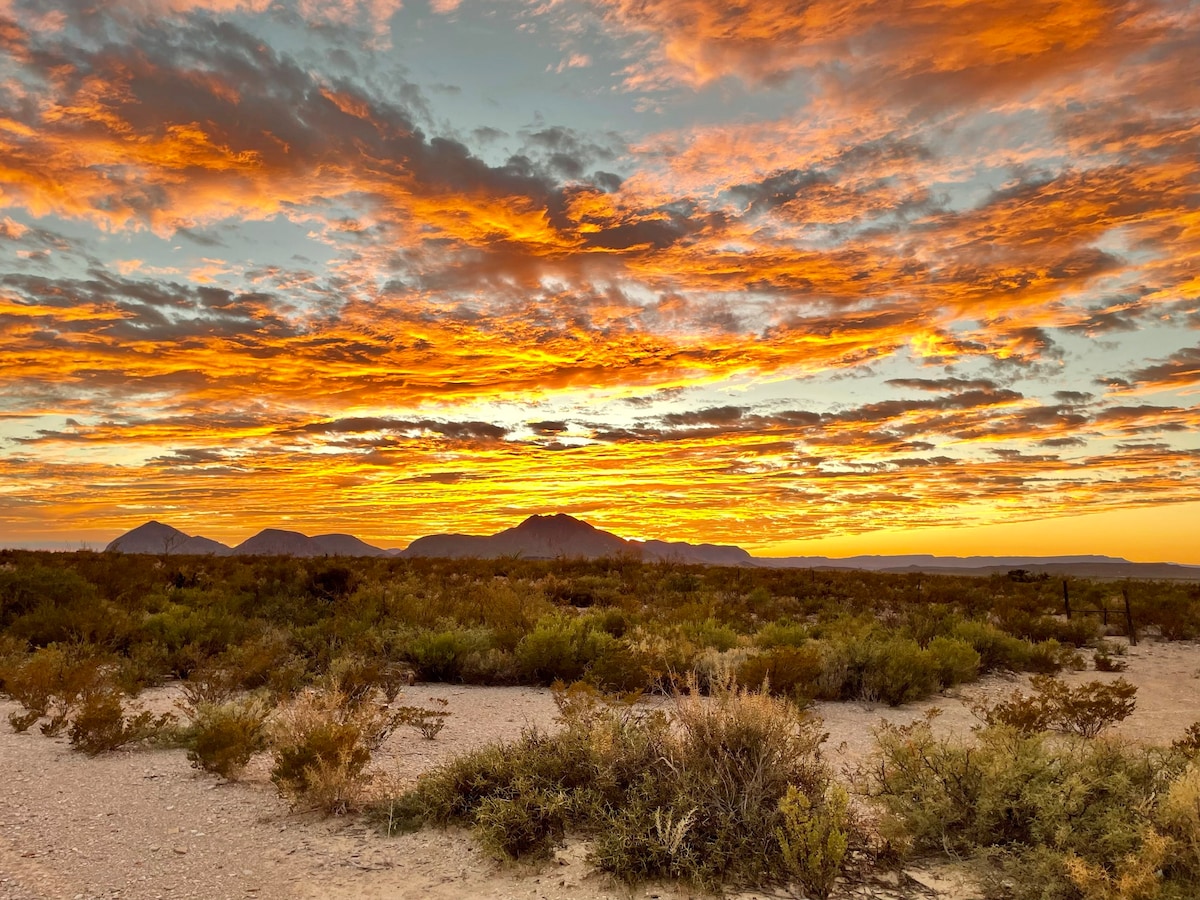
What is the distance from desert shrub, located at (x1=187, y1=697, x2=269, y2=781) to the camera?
6973mm

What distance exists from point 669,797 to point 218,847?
3.27 metres

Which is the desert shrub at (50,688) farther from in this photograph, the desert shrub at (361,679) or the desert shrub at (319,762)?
the desert shrub at (319,762)

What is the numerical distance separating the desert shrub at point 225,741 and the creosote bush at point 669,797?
1.75 metres

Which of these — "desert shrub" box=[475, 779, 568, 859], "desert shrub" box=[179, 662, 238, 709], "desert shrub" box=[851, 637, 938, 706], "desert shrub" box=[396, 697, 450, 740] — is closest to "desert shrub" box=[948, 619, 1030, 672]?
"desert shrub" box=[851, 637, 938, 706]

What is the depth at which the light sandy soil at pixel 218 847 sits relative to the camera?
483 centimetres

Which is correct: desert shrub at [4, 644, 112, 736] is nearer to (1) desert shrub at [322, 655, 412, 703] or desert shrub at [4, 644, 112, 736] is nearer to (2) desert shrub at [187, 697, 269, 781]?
(2) desert shrub at [187, 697, 269, 781]

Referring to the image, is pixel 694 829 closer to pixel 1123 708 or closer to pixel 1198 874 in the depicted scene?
pixel 1198 874

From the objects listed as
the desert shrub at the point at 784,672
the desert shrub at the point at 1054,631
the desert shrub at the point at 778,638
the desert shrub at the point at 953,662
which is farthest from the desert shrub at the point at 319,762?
the desert shrub at the point at 1054,631

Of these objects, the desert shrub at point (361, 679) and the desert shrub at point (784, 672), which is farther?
the desert shrub at point (784, 672)

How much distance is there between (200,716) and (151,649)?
4.76 m

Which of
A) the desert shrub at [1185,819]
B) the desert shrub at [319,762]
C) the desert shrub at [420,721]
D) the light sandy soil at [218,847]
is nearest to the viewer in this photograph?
the desert shrub at [1185,819]

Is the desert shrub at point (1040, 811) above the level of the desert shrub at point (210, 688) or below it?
above

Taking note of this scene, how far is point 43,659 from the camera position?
9555 millimetres

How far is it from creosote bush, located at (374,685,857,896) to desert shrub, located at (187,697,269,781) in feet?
5.75
